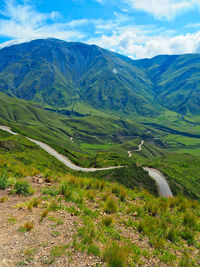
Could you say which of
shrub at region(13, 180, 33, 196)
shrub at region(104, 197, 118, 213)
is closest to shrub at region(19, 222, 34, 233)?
shrub at region(13, 180, 33, 196)

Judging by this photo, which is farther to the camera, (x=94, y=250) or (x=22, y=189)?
(x=22, y=189)

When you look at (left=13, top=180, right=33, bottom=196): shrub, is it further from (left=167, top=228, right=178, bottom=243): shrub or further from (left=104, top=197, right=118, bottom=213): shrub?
(left=167, top=228, right=178, bottom=243): shrub

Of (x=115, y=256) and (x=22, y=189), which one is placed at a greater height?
(x=115, y=256)

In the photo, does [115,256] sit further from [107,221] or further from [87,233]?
[107,221]

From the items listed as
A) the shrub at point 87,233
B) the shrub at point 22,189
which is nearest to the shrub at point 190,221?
the shrub at point 87,233

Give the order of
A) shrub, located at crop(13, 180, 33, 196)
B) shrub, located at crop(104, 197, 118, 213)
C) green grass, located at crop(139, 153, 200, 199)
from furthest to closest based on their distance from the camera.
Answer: green grass, located at crop(139, 153, 200, 199) → shrub, located at crop(13, 180, 33, 196) → shrub, located at crop(104, 197, 118, 213)

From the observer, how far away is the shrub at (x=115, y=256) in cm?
572

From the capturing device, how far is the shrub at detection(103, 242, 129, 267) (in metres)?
5.72

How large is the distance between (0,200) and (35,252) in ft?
16.2

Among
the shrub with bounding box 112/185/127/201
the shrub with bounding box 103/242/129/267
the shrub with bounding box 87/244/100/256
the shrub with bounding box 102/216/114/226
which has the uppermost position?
the shrub with bounding box 103/242/129/267

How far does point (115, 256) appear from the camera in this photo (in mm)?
5863

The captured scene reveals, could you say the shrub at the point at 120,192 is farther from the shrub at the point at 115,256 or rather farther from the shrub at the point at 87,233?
the shrub at the point at 115,256

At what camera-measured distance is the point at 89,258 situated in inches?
239

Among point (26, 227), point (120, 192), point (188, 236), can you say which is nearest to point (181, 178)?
point (120, 192)
